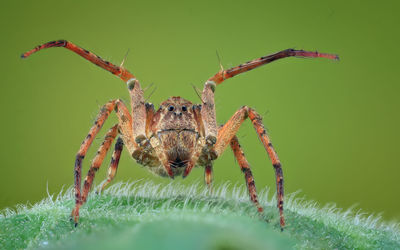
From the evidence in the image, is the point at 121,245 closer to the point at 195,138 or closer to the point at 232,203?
the point at 232,203

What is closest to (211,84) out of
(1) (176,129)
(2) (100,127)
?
(1) (176,129)

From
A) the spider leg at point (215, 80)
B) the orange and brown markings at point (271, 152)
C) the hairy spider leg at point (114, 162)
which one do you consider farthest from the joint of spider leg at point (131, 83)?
the orange and brown markings at point (271, 152)

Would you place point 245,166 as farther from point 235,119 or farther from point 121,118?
point 121,118

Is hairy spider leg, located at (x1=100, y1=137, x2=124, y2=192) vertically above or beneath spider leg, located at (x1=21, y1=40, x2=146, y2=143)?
beneath

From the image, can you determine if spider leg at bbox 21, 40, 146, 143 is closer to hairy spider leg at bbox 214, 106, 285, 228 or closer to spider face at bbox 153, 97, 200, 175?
spider face at bbox 153, 97, 200, 175

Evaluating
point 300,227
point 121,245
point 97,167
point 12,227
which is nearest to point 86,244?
point 121,245

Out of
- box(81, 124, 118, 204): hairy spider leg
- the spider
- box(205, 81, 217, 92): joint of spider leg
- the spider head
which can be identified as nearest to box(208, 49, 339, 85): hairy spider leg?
the spider
